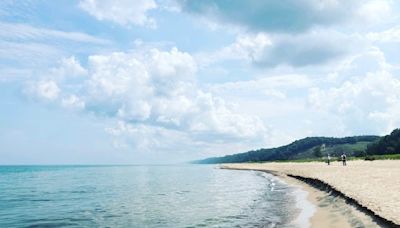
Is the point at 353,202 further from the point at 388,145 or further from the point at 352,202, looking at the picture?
the point at 388,145

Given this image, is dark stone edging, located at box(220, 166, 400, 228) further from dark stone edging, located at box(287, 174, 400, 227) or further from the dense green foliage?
the dense green foliage

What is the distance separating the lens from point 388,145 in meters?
157

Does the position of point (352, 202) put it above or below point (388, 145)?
below

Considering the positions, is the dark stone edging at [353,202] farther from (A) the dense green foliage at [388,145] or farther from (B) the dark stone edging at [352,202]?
(A) the dense green foliage at [388,145]

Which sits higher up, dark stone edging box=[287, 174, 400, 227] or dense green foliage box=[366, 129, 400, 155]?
dense green foliage box=[366, 129, 400, 155]

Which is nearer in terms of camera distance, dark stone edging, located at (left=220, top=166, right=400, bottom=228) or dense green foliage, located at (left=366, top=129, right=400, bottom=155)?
dark stone edging, located at (left=220, top=166, right=400, bottom=228)

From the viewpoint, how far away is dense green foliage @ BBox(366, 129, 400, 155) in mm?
150500

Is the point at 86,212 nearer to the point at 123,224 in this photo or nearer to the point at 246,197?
the point at 123,224

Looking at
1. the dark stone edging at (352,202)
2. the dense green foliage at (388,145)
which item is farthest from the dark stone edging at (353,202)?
the dense green foliage at (388,145)

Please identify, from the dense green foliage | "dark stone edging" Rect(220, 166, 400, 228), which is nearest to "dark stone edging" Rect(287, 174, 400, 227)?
"dark stone edging" Rect(220, 166, 400, 228)

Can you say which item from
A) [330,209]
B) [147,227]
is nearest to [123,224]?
[147,227]

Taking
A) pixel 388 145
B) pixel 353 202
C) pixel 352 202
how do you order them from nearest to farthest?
1. pixel 353 202
2. pixel 352 202
3. pixel 388 145

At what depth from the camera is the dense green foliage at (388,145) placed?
494 ft

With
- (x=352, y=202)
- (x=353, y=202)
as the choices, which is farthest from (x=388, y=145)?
(x=353, y=202)
